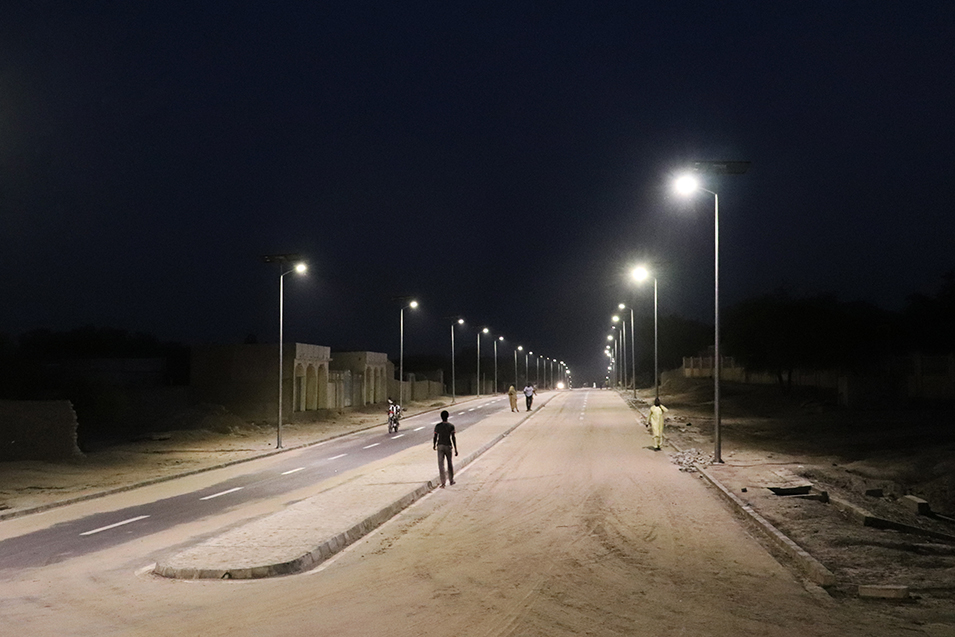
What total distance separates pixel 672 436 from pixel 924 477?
13.0m

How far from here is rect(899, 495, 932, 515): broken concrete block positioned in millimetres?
18438

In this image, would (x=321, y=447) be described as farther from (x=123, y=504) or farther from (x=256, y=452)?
(x=123, y=504)

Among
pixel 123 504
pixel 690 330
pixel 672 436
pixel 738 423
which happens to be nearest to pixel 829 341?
pixel 738 423

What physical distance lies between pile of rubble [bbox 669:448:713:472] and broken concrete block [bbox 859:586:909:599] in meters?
14.0

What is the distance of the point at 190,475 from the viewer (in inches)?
977

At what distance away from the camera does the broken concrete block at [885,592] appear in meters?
9.44

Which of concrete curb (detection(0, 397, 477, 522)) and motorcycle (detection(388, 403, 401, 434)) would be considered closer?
concrete curb (detection(0, 397, 477, 522))

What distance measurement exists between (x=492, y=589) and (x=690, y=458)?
1782 centimetres

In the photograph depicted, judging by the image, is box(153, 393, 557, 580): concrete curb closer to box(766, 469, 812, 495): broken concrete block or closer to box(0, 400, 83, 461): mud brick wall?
box(766, 469, 812, 495): broken concrete block

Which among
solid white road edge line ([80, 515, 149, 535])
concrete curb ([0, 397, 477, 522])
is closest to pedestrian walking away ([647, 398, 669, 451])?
concrete curb ([0, 397, 477, 522])

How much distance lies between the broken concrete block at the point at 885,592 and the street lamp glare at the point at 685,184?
15.3 meters

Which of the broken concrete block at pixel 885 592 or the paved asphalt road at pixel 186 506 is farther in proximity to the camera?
the paved asphalt road at pixel 186 506

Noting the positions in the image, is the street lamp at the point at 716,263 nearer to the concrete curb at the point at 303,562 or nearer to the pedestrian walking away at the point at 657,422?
the pedestrian walking away at the point at 657,422

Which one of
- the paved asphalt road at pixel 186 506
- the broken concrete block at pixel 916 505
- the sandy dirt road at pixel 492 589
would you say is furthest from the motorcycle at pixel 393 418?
the broken concrete block at pixel 916 505
